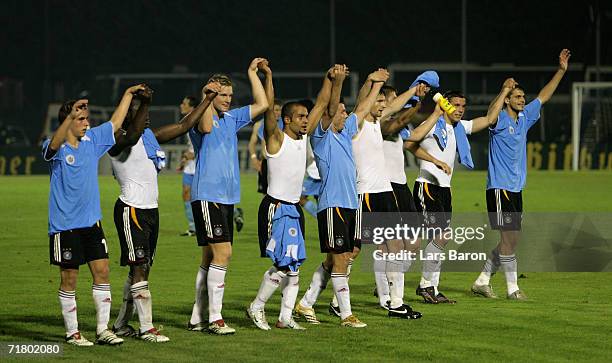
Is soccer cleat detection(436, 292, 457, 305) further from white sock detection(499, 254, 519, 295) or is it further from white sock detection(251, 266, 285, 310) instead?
white sock detection(251, 266, 285, 310)

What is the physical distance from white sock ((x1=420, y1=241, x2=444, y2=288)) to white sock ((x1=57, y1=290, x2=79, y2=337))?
4534 millimetres

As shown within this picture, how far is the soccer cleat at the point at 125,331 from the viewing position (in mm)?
11680

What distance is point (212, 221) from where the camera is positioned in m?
11.7

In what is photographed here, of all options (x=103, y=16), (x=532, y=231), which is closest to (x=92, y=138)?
(x=532, y=231)

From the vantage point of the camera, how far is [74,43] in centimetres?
7631

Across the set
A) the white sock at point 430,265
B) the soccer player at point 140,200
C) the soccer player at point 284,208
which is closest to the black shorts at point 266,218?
the soccer player at point 284,208

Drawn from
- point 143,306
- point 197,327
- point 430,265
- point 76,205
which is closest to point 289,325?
point 197,327

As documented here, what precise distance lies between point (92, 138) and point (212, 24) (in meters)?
66.2

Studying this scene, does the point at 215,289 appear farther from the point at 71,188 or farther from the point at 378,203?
the point at 378,203

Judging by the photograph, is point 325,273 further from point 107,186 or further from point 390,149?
point 107,186

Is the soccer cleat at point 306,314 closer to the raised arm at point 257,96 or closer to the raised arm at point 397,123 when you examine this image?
the raised arm at point 257,96

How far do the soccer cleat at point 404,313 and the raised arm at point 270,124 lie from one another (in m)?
2.09

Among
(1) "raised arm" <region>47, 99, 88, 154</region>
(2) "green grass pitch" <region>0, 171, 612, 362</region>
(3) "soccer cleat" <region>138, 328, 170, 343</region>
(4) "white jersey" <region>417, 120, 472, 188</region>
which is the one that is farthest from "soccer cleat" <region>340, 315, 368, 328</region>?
(1) "raised arm" <region>47, 99, 88, 154</region>

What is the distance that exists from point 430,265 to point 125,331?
396 centimetres
